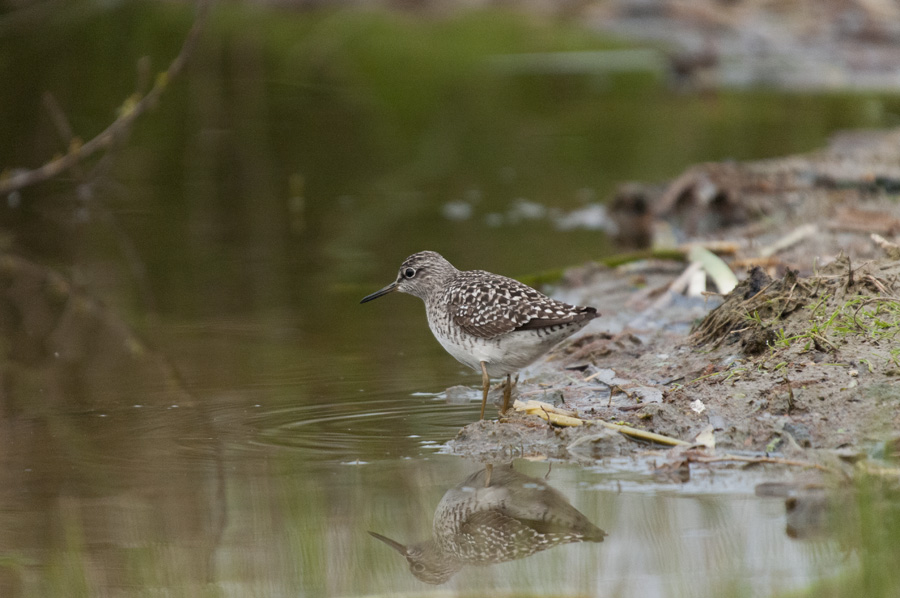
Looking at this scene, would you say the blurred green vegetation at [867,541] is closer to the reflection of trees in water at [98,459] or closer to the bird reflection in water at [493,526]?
the bird reflection in water at [493,526]

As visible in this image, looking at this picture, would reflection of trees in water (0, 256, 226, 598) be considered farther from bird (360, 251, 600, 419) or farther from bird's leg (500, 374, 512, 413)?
bird's leg (500, 374, 512, 413)

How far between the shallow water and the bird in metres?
0.34

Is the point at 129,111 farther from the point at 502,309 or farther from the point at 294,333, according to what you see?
the point at 502,309

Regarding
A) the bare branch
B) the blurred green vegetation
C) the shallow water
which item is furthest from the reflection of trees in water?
the blurred green vegetation

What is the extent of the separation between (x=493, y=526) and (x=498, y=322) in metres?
1.67

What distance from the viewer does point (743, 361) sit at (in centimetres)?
594

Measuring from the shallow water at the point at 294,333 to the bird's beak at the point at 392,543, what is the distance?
0.03m

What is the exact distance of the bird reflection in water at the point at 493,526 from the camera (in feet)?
14.2

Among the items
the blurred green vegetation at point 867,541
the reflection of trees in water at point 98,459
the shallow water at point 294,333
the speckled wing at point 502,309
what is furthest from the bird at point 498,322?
the blurred green vegetation at point 867,541

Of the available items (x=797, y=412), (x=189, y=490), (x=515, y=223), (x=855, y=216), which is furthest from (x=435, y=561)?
(x=515, y=223)

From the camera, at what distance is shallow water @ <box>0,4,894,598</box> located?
428cm

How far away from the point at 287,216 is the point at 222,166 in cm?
257

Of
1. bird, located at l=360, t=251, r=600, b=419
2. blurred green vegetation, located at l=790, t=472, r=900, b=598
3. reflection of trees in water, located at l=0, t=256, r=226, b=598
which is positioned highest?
bird, located at l=360, t=251, r=600, b=419

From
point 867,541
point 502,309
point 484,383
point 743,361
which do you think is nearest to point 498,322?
point 502,309
